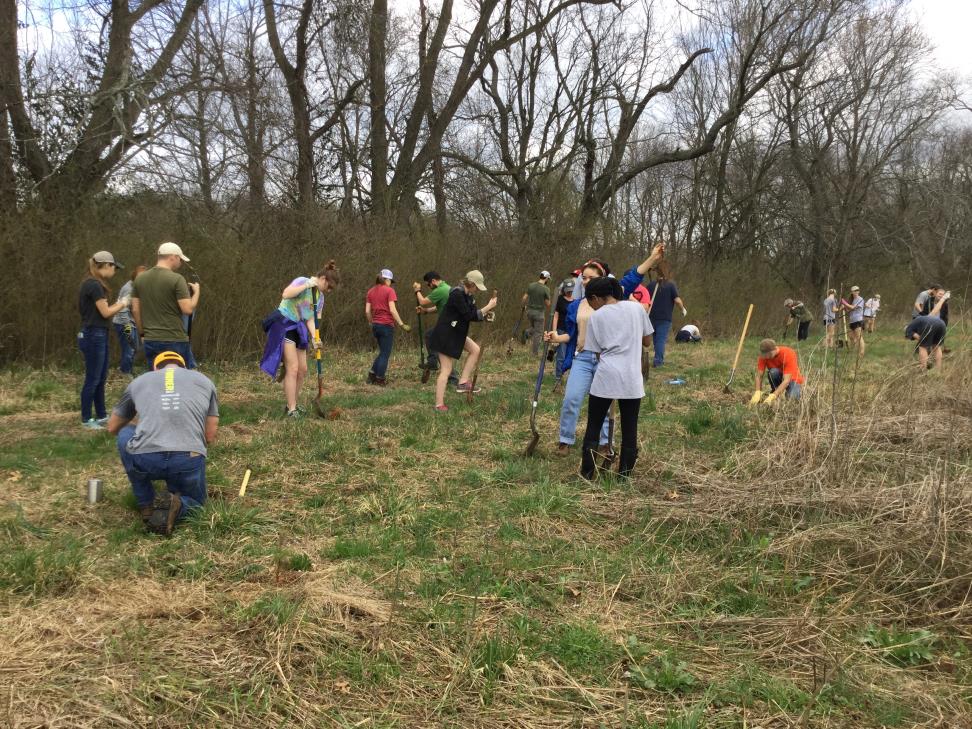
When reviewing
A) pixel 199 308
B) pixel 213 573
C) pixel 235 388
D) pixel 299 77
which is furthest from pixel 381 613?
pixel 299 77

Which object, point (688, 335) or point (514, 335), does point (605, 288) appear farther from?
point (688, 335)

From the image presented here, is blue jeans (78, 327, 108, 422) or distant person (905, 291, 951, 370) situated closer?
blue jeans (78, 327, 108, 422)

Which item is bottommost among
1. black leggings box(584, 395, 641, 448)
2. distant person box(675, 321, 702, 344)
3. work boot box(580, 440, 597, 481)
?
work boot box(580, 440, 597, 481)

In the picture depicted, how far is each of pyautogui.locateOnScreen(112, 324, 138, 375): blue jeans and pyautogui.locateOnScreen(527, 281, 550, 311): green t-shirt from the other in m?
7.20

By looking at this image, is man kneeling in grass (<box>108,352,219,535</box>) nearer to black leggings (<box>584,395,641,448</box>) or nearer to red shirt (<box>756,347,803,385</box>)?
black leggings (<box>584,395,641,448</box>)

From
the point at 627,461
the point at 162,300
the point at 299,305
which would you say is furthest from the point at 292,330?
the point at 627,461

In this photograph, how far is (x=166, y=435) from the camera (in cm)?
415

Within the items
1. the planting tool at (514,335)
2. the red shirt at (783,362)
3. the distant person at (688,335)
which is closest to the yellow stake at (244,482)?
the red shirt at (783,362)

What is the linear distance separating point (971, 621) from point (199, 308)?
37.6 ft

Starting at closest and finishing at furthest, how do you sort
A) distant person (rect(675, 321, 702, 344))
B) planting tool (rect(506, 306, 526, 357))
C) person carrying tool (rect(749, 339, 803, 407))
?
person carrying tool (rect(749, 339, 803, 407)), planting tool (rect(506, 306, 526, 357)), distant person (rect(675, 321, 702, 344))

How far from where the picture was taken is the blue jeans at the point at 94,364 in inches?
266

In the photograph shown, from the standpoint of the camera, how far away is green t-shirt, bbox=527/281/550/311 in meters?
13.6

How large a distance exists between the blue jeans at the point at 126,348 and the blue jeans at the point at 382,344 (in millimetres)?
3307

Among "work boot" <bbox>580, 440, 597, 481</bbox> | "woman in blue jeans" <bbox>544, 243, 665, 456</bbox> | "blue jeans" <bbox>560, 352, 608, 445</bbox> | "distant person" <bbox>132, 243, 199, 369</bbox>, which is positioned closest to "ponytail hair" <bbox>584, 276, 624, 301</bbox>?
"woman in blue jeans" <bbox>544, 243, 665, 456</bbox>
